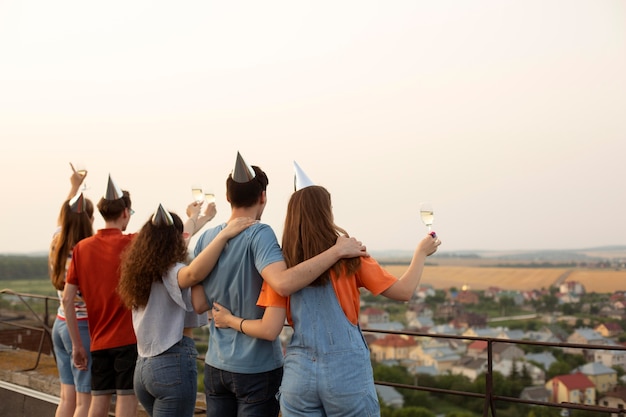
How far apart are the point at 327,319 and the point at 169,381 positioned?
3.38 feet

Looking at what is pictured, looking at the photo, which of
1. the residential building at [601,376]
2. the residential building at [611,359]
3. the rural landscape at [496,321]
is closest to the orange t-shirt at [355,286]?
the rural landscape at [496,321]

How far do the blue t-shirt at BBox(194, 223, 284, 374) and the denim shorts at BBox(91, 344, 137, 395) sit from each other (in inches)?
38.3

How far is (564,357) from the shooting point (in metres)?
84.2

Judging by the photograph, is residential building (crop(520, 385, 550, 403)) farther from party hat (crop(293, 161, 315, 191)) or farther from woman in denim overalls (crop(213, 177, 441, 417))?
party hat (crop(293, 161, 315, 191))

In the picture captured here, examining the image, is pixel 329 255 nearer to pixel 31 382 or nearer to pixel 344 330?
pixel 344 330

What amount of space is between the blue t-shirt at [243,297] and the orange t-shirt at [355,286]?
5.3 inches

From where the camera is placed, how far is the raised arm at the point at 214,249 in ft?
7.99

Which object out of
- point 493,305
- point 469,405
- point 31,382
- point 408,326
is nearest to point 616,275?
point 493,305

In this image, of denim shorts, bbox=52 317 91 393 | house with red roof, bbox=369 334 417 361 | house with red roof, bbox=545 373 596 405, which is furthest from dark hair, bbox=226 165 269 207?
house with red roof, bbox=369 334 417 361

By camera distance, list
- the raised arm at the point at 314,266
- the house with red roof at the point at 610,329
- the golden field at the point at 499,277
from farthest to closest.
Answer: the golden field at the point at 499,277, the house with red roof at the point at 610,329, the raised arm at the point at 314,266

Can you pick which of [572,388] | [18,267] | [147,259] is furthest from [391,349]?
[147,259]

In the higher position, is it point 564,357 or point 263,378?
point 263,378

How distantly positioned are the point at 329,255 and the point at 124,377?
162cm

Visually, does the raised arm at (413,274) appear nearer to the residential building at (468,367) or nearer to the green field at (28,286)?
the green field at (28,286)
